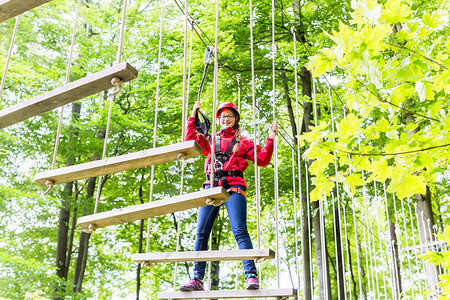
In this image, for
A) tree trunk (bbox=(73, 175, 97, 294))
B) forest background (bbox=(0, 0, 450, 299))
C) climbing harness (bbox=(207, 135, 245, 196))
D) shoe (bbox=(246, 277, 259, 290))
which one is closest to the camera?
shoe (bbox=(246, 277, 259, 290))

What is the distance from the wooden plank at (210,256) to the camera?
2.44 m

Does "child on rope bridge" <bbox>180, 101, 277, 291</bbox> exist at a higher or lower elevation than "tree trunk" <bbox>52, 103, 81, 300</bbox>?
lower

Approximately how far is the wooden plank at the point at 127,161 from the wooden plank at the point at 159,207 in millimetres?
166

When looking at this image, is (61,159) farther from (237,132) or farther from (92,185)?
(237,132)

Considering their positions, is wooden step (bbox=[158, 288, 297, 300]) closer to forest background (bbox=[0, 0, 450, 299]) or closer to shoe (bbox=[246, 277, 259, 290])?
shoe (bbox=[246, 277, 259, 290])

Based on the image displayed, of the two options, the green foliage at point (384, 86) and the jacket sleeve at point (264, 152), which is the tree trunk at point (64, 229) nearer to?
the jacket sleeve at point (264, 152)

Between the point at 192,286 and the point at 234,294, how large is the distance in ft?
1.01

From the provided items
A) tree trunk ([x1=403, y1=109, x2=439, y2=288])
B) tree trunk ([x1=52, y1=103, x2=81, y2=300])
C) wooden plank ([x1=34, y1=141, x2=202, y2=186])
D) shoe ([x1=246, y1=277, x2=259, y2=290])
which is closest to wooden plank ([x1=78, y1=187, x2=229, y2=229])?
wooden plank ([x1=34, y1=141, x2=202, y2=186])

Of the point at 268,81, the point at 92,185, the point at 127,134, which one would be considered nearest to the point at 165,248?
the point at 92,185

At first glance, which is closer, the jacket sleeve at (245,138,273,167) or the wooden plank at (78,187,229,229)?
the wooden plank at (78,187,229,229)

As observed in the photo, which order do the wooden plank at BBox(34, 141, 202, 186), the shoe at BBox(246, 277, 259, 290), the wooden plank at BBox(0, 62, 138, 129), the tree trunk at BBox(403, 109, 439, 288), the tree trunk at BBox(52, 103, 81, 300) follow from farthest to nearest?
the tree trunk at BBox(52, 103, 81, 300) < the tree trunk at BBox(403, 109, 439, 288) < the shoe at BBox(246, 277, 259, 290) < the wooden plank at BBox(34, 141, 202, 186) < the wooden plank at BBox(0, 62, 138, 129)

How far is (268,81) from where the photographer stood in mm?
9219

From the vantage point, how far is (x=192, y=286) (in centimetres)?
308

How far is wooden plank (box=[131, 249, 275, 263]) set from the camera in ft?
8.00
